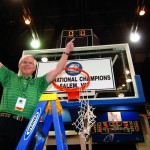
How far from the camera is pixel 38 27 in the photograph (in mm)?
7348

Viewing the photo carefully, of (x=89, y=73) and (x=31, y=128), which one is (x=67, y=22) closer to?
(x=89, y=73)

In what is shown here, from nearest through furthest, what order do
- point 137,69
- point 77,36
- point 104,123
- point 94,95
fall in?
point 94,95
point 77,36
point 104,123
point 137,69

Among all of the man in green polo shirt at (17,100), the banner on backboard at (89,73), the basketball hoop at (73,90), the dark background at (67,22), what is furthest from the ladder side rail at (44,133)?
the dark background at (67,22)

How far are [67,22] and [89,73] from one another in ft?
14.4

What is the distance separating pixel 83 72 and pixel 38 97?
1.52 meters

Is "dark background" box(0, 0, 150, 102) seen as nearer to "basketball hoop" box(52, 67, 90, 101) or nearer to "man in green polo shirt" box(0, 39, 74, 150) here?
"basketball hoop" box(52, 67, 90, 101)

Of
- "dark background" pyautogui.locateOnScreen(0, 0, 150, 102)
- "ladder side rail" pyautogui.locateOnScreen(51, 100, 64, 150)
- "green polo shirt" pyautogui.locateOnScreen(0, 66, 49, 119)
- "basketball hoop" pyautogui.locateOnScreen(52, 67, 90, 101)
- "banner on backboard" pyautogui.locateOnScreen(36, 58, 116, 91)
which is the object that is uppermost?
"dark background" pyautogui.locateOnScreen(0, 0, 150, 102)

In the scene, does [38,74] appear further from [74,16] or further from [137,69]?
[137,69]

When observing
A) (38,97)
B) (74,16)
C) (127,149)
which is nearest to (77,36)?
(38,97)

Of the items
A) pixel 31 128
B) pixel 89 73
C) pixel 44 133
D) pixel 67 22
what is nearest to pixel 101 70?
pixel 89 73

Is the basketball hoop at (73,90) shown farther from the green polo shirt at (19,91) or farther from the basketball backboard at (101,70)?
the green polo shirt at (19,91)

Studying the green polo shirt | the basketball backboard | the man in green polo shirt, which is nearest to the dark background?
the basketball backboard

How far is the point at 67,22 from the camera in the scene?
7316mm

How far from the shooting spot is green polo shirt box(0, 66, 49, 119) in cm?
175
